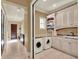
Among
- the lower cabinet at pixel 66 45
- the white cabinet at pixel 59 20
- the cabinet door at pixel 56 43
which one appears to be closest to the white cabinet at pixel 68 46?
the lower cabinet at pixel 66 45

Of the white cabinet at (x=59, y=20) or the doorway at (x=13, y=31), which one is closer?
the white cabinet at (x=59, y=20)

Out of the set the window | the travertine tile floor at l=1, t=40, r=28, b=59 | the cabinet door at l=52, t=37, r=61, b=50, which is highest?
the window

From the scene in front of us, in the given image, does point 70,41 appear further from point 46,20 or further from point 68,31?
point 46,20

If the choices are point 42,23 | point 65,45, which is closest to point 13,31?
point 42,23

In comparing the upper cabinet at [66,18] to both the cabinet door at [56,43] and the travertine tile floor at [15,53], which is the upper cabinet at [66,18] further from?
the travertine tile floor at [15,53]

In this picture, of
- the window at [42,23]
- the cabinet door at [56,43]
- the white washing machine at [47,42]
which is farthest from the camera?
the window at [42,23]

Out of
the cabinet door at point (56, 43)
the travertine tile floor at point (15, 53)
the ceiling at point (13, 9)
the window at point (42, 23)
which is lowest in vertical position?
the travertine tile floor at point (15, 53)

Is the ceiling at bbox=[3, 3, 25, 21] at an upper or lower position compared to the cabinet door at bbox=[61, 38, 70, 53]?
upper

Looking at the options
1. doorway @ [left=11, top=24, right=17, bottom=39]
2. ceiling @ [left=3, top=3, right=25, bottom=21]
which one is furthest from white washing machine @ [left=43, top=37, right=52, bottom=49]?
doorway @ [left=11, top=24, right=17, bottom=39]

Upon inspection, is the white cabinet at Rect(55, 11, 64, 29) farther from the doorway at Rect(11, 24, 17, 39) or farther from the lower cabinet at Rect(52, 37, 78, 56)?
the doorway at Rect(11, 24, 17, 39)

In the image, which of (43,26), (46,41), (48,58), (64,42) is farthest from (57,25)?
(48,58)

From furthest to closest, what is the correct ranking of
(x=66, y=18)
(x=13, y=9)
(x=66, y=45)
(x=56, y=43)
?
(x=13, y=9)
(x=56, y=43)
(x=66, y=18)
(x=66, y=45)

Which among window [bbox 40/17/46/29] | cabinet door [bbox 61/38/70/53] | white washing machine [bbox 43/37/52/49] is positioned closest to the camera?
cabinet door [bbox 61/38/70/53]

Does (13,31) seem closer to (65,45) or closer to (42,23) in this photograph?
(42,23)
